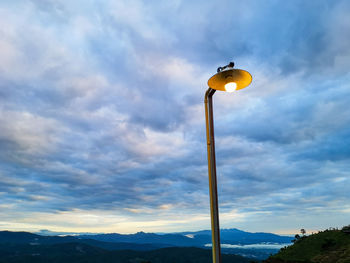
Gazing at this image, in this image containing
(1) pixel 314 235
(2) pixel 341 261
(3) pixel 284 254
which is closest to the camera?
(2) pixel 341 261

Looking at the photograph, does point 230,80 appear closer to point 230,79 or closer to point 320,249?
point 230,79

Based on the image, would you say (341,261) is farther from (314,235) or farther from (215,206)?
(215,206)

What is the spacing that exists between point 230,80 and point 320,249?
4756cm

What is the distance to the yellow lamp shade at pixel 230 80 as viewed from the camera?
320 inches

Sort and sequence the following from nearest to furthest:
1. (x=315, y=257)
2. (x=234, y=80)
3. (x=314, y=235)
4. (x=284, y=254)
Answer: (x=234, y=80) < (x=315, y=257) < (x=284, y=254) < (x=314, y=235)

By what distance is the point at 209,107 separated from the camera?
8.88m

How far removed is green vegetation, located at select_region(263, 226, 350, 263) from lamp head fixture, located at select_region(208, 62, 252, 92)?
119ft

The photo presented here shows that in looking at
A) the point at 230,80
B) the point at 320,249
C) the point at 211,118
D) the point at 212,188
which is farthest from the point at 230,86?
the point at 320,249

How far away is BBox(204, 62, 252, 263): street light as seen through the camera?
759 centimetres

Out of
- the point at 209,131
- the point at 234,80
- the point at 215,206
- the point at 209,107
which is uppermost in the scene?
the point at 234,80

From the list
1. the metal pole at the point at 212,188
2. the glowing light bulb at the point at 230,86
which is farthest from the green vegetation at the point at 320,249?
Answer: the glowing light bulb at the point at 230,86

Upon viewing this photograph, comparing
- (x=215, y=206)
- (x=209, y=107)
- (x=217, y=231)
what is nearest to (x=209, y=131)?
(x=209, y=107)

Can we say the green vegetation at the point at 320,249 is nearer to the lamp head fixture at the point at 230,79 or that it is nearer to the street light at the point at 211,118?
the street light at the point at 211,118

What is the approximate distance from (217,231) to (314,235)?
2198 inches
